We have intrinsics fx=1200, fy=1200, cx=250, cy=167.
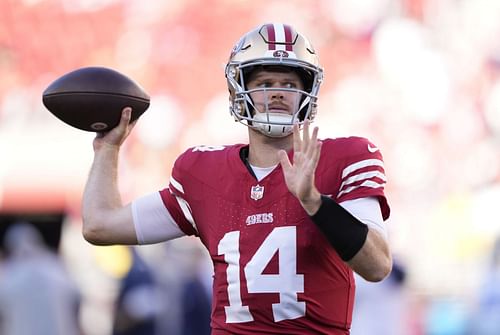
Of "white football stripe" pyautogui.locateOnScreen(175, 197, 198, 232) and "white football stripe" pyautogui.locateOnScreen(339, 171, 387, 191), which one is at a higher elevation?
"white football stripe" pyautogui.locateOnScreen(339, 171, 387, 191)

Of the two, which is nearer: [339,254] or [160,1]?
[339,254]

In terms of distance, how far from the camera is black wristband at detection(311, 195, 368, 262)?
10.1 ft

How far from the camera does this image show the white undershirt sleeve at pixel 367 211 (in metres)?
3.28

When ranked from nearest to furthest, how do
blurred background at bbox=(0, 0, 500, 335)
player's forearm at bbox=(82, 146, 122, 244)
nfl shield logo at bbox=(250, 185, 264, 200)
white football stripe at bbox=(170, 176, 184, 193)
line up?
nfl shield logo at bbox=(250, 185, 264, 200) < white football stripe at bbox=(170, 176, 184, 193) < player's forearm at bbox=(82, 146, 122, 244) < blurred background at bbox=(0, 0, 500, 335)

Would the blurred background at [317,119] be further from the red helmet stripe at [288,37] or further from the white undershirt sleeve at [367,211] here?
the white undershirt sleeve at [367,211]

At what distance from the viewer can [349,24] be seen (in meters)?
13.0

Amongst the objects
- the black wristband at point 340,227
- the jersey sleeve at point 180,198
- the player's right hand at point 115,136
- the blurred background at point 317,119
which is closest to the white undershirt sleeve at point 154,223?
the jersey sleeve at point 180,198

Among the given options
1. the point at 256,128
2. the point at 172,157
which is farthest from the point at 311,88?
the point at 172,157

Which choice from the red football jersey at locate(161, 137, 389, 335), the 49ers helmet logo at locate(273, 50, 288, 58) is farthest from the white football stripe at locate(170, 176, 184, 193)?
the 49ers helmet logo at locate(273, 50, 288, 58)

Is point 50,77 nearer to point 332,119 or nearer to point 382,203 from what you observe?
point 332,119

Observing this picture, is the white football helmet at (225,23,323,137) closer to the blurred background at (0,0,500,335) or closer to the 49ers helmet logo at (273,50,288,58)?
the 49ers helmet logo at (273,50,288,58)

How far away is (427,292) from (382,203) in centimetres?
904

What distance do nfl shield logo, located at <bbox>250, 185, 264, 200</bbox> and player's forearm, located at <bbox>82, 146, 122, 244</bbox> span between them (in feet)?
1.92

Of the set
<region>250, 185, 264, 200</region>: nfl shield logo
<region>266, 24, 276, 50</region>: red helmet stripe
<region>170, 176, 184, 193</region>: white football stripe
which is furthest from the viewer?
<region>170, 176, 184, 193</region>: white football stripe
